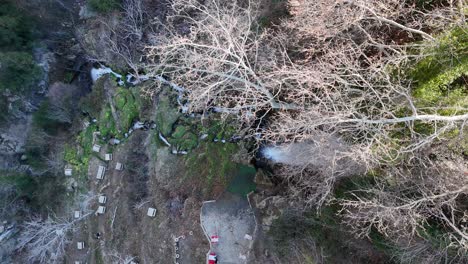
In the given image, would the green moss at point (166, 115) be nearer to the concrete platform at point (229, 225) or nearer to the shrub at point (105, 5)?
the concrete platform at point (229, 225)

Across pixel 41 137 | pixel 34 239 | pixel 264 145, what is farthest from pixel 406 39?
pixel 34 239

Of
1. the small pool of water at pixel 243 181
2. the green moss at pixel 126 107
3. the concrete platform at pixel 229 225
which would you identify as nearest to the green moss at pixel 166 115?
the green moss at pixel 126 107

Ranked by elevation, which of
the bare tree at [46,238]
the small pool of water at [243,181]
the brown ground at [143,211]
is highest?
the small pool of water at [243,181]

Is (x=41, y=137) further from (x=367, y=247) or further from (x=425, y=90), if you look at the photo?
(x=425, y=90)

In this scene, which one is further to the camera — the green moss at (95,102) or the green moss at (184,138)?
the green moss at (95,102)

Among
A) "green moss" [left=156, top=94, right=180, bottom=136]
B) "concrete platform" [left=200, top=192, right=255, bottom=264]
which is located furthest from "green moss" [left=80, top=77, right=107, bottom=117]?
"concrete platform" [left=200, top=192, right=255, bottom=264]

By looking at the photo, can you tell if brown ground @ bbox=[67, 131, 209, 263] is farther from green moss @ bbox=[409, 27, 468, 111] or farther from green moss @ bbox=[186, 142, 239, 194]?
green moss @ bbox=[409, 27, 468, 111]

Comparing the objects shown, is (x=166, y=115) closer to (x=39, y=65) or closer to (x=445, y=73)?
(x=39, y=65)

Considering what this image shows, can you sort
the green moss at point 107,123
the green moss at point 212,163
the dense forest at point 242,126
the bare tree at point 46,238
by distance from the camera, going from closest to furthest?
the dense forest at point 242,126 < the green moss at point 212,163 < the bare tree at point 46,238 < the green moss at point 107,123
